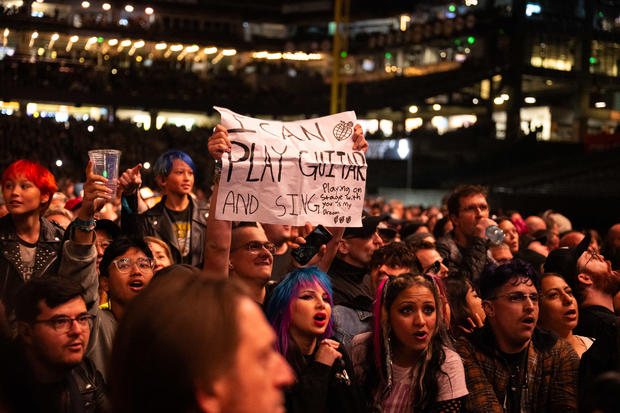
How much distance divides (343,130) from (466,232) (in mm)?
2212

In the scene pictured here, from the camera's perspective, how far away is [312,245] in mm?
5289

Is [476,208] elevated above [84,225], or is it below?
above

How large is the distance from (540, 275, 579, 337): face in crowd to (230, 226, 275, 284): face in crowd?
1.85 meters

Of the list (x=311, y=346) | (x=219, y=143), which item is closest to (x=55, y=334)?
(x=311, y=346)

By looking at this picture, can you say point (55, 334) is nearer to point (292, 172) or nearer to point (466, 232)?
point (292, 172)

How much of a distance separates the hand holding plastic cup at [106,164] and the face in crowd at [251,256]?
83 centimetres

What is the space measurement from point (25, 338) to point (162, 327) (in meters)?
1.87

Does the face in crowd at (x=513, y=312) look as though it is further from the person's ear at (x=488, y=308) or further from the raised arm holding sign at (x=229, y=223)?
the raised arm holding sign at (x=229, y=223)

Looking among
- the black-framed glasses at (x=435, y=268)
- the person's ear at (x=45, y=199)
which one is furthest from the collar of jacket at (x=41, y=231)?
the black-framed glasses at (x=435, y=268)

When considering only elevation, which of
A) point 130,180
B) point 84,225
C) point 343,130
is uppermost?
point 343,130

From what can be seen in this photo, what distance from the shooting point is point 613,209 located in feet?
69.4

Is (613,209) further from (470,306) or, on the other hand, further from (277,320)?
(277,320)

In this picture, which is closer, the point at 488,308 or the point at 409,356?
the point at 409,356

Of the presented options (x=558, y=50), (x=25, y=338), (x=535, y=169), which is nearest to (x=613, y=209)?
(x=535, y=169)
